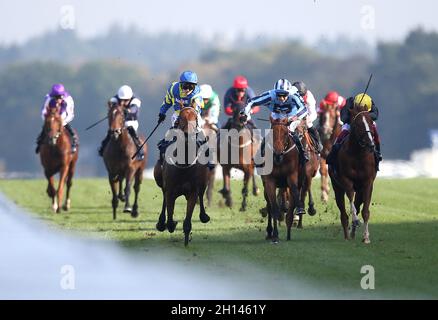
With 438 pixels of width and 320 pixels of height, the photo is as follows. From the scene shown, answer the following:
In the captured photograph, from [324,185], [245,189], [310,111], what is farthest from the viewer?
[324,185]

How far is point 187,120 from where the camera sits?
1803cm

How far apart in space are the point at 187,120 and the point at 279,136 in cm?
150

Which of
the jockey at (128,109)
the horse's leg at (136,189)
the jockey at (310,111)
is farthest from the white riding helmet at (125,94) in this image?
the jockey at (310,111)

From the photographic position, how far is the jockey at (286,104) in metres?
19.4

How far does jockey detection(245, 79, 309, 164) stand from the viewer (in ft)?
63.6

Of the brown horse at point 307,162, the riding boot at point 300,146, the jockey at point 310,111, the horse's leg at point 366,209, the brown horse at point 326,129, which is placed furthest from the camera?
the brown horse at point 326,129

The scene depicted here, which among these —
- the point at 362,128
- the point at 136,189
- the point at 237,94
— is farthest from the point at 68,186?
the point at 362,128

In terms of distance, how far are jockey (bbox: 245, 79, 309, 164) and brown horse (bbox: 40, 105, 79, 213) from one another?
7.60 metres

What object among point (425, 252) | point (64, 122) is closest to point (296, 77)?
point (64, 122)

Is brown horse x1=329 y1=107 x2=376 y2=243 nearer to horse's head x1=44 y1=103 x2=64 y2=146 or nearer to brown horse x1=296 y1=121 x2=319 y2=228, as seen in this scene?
brown horse x1=296 y1=121 x2=319 y2=228

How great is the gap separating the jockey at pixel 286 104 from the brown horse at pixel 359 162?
0.62 meters

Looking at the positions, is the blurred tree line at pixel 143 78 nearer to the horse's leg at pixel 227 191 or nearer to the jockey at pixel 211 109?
the jockey at pixel 211 109

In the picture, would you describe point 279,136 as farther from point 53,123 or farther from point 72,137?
point 72,137

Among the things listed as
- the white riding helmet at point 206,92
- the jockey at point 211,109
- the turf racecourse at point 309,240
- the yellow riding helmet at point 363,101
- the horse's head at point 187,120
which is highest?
the white riding helmet at point 206,92
